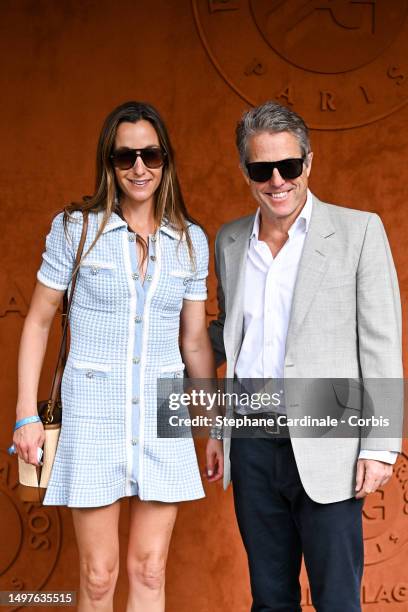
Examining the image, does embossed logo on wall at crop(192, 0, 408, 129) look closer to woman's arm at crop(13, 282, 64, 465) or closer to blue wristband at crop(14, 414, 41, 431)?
woman's arm at crop(13, 282, 64, 465)

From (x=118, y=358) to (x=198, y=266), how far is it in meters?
0.44

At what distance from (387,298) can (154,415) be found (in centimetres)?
85

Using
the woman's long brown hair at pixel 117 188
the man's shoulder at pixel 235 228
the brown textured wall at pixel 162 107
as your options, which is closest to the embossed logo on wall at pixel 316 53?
the brown textured wall at pixel 162 107

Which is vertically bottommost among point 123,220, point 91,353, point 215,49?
point 91,353

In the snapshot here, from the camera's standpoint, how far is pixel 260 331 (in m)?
2.84

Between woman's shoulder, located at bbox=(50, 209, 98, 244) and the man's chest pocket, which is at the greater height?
woman's shoulder, located at bbox=(50, 209, 98, 244)

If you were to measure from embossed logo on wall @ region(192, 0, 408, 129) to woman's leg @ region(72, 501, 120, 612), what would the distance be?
6.64 ft

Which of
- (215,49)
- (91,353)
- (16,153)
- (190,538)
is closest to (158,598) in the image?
(91,353)

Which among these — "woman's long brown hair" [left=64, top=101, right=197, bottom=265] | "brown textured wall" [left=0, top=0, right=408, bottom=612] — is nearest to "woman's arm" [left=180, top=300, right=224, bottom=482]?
"woman's long brown hair" [left=64, top=101, right=197, bottom=265]

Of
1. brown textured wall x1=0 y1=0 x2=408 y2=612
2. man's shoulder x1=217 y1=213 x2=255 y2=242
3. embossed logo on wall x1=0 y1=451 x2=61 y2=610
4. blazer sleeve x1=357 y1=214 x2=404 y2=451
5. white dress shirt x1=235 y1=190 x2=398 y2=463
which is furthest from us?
embossed logo on wall x1=0 y1=451 x2=61 y2=610

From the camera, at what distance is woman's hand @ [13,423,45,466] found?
282cm

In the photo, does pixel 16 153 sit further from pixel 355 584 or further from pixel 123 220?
Result: pixel 355 584

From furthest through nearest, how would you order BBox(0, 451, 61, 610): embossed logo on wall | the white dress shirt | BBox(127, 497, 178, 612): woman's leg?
BBox(0, 451, 61, 610): embossed logo on wall < BBox(127, 497, 178, 612): woman's leg < the white dress shirt

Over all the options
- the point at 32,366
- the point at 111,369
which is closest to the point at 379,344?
the point at 111,369
